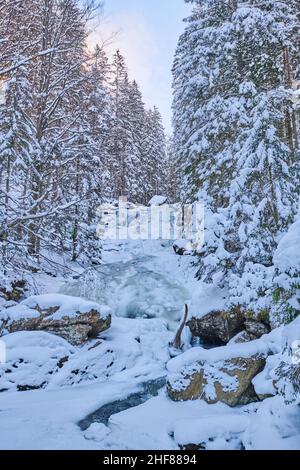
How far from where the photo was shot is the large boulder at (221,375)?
6848mm

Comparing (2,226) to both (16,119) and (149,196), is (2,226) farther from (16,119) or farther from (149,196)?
(149,196)

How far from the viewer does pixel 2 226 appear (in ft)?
18.6

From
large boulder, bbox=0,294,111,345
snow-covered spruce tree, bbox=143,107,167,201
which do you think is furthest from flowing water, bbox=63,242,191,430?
snow-covered spruce tree, bbox=143,107,167,201

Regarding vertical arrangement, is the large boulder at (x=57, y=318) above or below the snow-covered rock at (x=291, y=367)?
below

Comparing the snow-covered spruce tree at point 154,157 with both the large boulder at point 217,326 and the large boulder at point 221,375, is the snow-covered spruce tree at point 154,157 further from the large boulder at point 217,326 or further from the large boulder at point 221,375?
the large boulder at point 221,375

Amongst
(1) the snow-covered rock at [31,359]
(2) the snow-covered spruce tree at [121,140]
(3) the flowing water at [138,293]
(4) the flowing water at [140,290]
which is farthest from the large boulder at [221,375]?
(2) the snow-covered spruce tree at [121,140]

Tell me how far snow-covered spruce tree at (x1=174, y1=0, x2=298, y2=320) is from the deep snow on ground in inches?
74.5

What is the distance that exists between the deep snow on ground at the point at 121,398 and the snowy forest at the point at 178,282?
0.11ft

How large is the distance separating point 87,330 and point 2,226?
5118 millimetres

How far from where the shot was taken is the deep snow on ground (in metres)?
5.54

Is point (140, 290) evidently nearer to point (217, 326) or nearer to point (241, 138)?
point (217, 326)

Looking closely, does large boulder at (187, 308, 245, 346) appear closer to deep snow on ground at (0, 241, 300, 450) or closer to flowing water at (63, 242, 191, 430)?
deep snow on ground at (0, 241, 300, 450)
